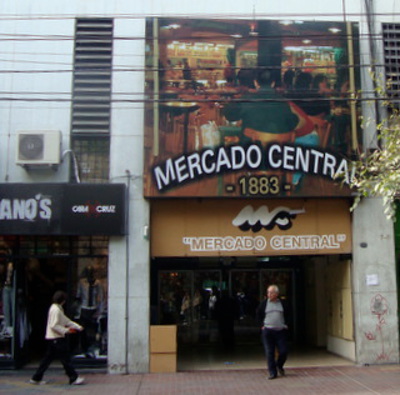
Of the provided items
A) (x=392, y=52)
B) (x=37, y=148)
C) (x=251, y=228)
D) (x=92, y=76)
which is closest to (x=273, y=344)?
(x=251, y=228)

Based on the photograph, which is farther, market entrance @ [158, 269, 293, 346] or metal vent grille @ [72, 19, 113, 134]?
market entrance @ [158, 269, 293, 346]

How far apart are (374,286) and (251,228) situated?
114 inches

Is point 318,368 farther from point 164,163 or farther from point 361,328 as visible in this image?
point 164,163

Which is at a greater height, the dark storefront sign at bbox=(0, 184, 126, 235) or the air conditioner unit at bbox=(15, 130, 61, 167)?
the air conditioner unit at bbox=(15, 130, 61, 167)

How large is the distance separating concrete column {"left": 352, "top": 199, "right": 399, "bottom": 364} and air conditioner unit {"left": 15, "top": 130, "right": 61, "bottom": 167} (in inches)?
259

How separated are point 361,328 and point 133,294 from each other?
4851 mm

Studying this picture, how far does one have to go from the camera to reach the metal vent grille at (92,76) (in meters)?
11.6

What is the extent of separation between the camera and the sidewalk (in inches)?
369

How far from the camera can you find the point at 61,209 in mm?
11086

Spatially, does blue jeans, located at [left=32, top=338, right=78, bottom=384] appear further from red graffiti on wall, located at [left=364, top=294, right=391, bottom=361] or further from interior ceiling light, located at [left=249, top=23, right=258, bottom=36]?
interior ceiling light, located at [left=249, top=23, right=258, bottom=36]

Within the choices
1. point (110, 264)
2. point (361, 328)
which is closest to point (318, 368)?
point (361, 328)

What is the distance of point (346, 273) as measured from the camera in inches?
477

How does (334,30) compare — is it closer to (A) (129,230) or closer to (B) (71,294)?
(A) (129,230)

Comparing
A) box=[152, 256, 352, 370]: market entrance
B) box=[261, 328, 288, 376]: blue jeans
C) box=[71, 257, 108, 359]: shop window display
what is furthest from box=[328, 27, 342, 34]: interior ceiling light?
box=[71, 257, 108, 359]: shop window display
